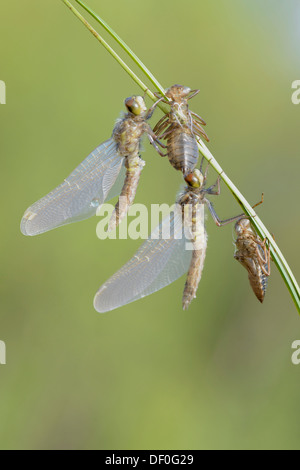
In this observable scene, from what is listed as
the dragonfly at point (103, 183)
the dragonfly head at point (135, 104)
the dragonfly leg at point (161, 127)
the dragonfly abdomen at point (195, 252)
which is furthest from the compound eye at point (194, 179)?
the dragonfly head at point (135, 104)

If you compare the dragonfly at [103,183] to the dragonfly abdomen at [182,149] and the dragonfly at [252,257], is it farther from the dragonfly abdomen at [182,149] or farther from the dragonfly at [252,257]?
the dragonfly at [252,257]

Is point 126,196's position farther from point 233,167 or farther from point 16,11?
point 16,11

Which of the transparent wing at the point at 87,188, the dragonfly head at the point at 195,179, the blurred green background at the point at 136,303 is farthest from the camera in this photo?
the blurred green background at the point at 136,303

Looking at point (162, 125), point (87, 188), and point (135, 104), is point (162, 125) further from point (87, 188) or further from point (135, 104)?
point (87, 188)

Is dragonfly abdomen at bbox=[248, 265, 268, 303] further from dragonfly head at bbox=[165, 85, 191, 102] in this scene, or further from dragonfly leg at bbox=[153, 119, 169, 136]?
dragonfly head at bbox=[165, 85, 191, 102]

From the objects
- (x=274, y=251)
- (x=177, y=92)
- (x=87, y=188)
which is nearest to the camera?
(x=274, y=251)

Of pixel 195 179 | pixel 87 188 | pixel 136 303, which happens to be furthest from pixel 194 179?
pixel 136 303

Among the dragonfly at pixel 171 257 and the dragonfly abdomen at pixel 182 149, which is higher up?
the dragonfly abdomen at pixel 182 149

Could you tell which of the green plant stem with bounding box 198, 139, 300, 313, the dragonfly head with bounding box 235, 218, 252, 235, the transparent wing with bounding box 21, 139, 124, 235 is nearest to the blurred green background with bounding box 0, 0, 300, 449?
the transparent wing with bounding box 21, 139, 124, 235
